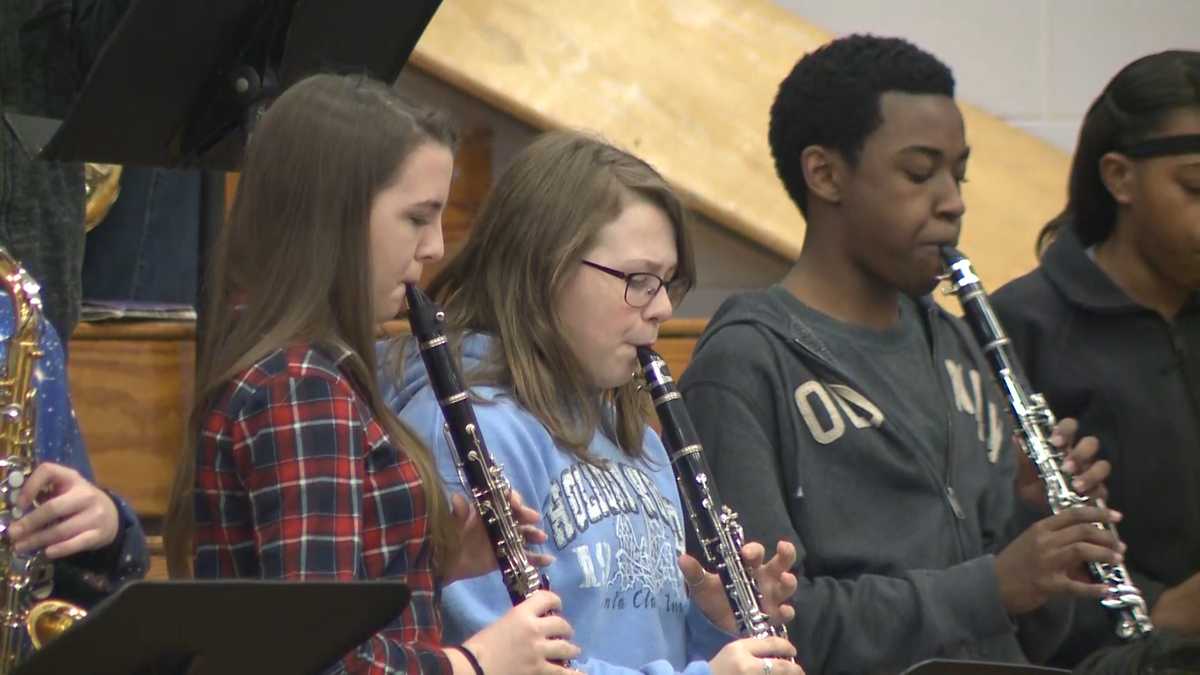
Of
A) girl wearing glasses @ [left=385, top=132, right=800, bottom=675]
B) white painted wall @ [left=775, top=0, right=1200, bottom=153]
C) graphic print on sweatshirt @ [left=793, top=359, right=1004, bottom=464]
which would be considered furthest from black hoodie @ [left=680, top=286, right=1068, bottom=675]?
white painted wall @ [left=775, top=0, right=1200, bottom=153]

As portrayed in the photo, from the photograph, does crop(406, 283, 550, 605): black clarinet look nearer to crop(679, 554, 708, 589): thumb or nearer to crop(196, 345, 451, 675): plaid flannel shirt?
crop(196, 345, 451, 675): plaid flannel shirt

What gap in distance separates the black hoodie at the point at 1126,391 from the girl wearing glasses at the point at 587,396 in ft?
2.06

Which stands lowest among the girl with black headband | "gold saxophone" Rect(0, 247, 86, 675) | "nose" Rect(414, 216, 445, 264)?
"gold saxophone" Rect(0, 247, 86, 675)

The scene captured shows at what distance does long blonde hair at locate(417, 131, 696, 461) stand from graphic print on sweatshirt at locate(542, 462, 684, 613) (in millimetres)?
41

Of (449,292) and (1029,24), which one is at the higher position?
(1029,24)

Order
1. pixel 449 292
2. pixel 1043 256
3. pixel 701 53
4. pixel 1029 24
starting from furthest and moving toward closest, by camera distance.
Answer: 1. pixel 1029 24
2. pixel 701 53
3. pixel 1043 256
4. pixel 449 292

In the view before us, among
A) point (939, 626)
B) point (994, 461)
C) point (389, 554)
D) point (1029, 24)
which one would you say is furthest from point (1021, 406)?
point (1029, 24)

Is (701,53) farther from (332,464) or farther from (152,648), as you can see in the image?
(152,648)

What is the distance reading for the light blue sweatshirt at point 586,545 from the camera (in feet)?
6.05

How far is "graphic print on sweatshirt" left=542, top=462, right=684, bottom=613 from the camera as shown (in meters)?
1.87

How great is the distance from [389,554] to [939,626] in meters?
0.70

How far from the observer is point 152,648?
52.6 inches

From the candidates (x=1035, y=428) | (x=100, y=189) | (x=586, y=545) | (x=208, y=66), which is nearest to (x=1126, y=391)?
(x=1035, y=428)

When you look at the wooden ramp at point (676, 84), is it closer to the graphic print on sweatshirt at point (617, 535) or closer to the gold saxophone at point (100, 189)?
the gold saxophone at point (100, 189)
